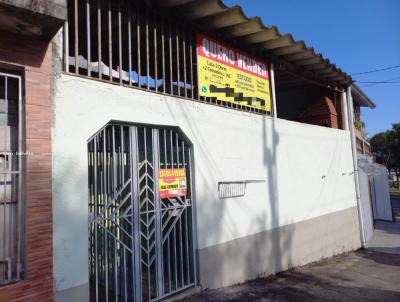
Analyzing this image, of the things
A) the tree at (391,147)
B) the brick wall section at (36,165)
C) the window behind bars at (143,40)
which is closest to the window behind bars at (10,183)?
the brick wall section at (36,165)

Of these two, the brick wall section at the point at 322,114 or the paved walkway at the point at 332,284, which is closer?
the paved walkway at the point at 332,284

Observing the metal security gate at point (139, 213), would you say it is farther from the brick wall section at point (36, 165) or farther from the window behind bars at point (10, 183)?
the window behind bars at point (10, 183)

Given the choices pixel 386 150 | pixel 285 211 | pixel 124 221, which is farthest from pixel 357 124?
pixel 386 150

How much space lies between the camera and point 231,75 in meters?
6.31

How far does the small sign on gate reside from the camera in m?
4.83

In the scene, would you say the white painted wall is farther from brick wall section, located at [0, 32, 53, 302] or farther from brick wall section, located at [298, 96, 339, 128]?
brick wall section, located at [298, 96, 339, 128]

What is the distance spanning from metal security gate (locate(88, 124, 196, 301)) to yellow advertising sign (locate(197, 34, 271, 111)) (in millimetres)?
1295

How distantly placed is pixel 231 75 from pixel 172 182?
98.4 inches

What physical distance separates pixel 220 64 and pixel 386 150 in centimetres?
4311

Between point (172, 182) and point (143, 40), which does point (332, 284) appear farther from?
point (143, 40)

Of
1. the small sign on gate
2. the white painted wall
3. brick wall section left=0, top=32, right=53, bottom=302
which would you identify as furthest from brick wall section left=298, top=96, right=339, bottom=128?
brick wall section left=0, top=32, right=53, bottom=302

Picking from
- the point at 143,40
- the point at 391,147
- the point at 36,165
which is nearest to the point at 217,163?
the point at 143,40

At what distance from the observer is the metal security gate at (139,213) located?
13.7ft

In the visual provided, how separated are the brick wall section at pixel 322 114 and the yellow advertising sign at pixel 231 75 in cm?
324
